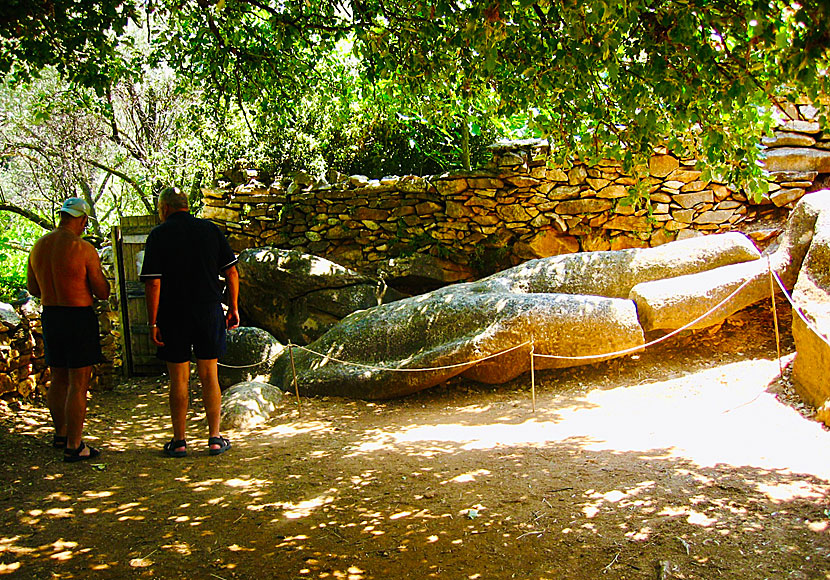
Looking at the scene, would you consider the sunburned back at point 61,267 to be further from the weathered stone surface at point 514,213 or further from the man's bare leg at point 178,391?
the weathered stone surface at point 514,213

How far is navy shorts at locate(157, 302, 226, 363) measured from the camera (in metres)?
3.73

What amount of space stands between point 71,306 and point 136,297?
374cm

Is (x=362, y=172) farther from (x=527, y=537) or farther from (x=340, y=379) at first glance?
(x=527, y=537)

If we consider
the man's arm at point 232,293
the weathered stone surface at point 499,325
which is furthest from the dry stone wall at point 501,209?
the man's arm at point 232,293

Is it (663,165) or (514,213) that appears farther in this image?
(514,213)

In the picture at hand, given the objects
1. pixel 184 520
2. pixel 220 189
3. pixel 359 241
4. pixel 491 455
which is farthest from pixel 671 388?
pixel 220 189

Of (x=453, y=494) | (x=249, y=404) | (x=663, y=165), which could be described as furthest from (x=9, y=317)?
(x=663, y=165)

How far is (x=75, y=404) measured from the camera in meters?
3.62

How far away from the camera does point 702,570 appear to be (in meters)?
2.25

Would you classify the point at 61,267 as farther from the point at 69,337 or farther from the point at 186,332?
the point at 186,332

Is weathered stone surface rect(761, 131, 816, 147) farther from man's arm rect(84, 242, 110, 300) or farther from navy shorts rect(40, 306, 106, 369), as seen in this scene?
navy shorts rect(40, 306, 106, 369)

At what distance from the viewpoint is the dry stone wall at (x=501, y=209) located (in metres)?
7.77

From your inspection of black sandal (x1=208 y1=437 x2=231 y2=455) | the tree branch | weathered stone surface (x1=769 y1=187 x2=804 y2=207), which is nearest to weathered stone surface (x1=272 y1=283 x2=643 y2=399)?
black sandal (x1=208 y1=437 x2=231 y2=455)

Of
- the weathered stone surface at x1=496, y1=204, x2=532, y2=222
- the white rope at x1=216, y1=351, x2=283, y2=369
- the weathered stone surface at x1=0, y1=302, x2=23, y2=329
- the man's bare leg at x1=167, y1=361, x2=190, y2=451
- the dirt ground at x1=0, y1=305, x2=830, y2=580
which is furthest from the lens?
the weathered stone surface at x1=496, y1=204, x2=532, y2=222
